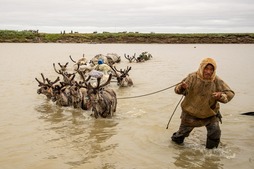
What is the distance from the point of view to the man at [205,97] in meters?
6.05

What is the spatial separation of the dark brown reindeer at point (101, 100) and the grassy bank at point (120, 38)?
54.2m

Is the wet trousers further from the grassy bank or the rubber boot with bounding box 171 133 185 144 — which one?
the grassy bank

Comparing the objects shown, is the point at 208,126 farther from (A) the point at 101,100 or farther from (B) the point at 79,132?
(A) the point at 101,100

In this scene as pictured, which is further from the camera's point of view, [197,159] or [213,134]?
[213,134]

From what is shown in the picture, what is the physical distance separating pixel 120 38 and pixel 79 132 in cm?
5698

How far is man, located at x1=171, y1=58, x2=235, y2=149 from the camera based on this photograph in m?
6.05

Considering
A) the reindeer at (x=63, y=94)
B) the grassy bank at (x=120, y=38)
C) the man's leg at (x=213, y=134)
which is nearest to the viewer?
the man's leg at (x=213, y=134)

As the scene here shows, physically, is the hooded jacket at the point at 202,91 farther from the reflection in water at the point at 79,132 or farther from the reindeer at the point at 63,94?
the reindeer at the point at 63,94

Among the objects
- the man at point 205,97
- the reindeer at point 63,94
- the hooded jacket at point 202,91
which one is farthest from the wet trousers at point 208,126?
the reindeer at point 63,94

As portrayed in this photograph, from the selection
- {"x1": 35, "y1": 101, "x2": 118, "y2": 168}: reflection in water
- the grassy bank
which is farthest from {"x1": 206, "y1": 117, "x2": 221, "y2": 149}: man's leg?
the grassy bank

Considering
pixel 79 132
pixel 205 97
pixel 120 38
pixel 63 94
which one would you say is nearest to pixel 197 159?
pixel 205 97

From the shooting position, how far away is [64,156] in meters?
6.07

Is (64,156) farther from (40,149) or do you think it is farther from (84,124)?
(84,124)

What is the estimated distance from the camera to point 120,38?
63656mm
